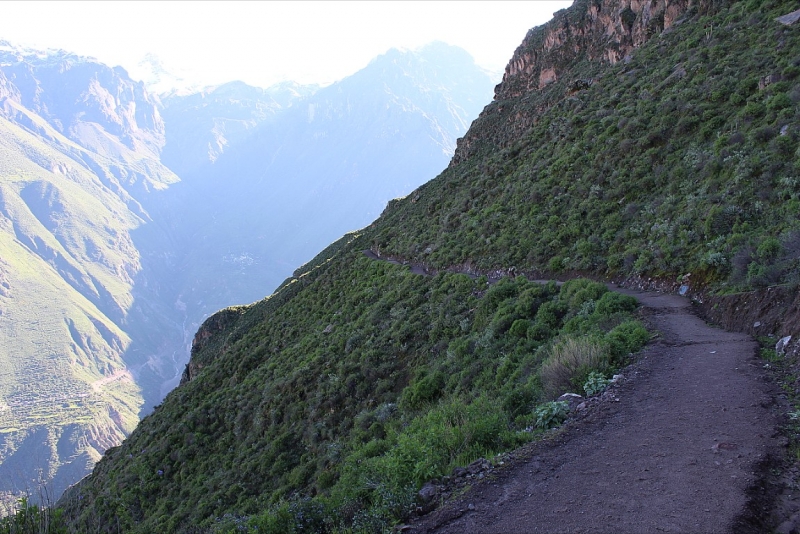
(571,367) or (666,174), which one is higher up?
(666,174)

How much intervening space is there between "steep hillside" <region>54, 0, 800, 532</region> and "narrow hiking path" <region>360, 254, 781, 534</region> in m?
0.62

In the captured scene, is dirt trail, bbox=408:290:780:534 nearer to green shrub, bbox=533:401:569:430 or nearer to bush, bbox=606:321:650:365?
green shrub, bbox=533:401:569:430

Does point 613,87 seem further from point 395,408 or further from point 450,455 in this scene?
point 450,455

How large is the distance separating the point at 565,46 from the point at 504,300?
37.8 m

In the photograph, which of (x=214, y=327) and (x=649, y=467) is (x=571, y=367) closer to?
(x=649, y=467)

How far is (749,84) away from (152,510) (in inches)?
1108

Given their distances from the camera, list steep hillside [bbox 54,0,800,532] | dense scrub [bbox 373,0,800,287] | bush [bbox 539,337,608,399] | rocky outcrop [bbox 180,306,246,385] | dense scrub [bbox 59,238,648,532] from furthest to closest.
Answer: rocky outcrop [bbox 180,306,246,385], dense scrub [bbox 373,0,800,287], steep hillside [bbox 54,0,800,532], bush [bbox 539,337,608,399], dense scrub [bbox 59,238,648,532]

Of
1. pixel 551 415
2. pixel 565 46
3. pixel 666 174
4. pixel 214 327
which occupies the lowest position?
pixel 551 415

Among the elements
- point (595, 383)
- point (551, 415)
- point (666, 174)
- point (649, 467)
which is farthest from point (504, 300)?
point (649, 467)

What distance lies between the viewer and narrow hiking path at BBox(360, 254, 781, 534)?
4.18 meters

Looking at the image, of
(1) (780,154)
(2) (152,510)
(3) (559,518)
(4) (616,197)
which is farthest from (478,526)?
(2) (152,510)

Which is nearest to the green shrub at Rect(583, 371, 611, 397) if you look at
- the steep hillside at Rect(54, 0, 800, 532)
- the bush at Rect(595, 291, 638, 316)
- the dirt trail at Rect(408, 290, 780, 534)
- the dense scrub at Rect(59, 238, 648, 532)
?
the steep hillside at Rect(54, 0, 800, 532)

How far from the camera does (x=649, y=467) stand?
16.3ft

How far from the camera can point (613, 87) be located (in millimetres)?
28062
